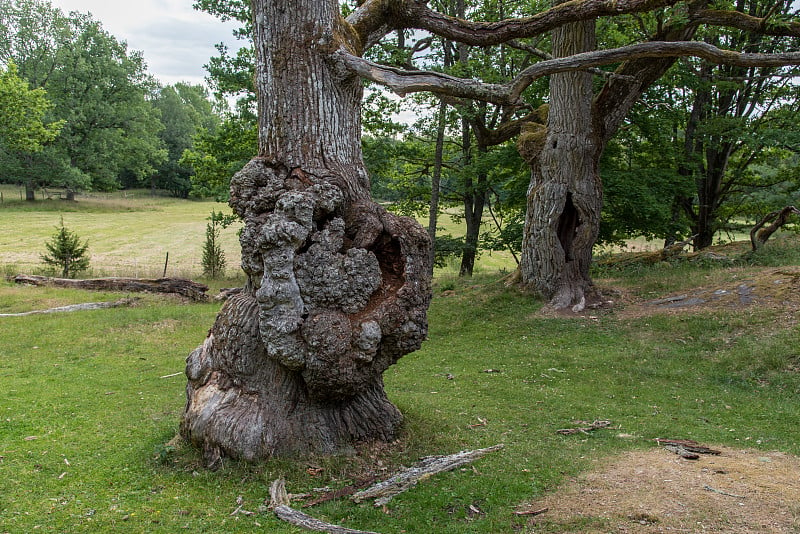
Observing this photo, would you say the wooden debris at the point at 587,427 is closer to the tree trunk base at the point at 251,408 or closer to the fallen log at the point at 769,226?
the tree trunk base at the point at 251,408

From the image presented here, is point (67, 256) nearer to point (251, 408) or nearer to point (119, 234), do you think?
point (251, 408)

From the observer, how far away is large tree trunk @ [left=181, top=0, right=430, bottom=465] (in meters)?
6.02

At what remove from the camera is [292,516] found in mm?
5215

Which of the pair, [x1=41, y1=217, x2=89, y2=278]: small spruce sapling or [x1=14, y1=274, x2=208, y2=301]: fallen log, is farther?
[x1=41, y1=217, x2=89, y2=278]: small spruce sapling

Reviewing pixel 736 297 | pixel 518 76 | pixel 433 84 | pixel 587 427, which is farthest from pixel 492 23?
pixel 736 297

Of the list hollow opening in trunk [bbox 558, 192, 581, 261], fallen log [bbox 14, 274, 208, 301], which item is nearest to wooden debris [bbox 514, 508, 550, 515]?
hollow opening in trunk [bbox 558, 192, 581, 261]

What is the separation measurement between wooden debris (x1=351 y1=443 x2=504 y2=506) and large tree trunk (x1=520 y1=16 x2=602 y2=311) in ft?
29.4

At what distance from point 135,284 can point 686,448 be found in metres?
19.1

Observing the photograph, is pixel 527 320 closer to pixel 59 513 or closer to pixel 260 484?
pixel 260 484

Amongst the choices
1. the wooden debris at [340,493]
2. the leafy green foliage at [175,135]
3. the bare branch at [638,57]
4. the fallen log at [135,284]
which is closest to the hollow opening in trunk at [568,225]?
the bare branch at [638,57]

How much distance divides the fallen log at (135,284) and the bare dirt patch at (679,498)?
17.0 m

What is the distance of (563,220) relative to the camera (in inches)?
618

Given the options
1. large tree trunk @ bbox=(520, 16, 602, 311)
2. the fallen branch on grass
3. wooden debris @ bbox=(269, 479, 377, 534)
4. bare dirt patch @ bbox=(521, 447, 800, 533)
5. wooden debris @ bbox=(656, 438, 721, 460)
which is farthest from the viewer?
the fallen branch on grass

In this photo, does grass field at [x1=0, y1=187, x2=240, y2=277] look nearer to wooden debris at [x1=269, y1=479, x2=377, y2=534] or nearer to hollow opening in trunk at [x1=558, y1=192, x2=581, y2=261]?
hollow opening in trunk at [x1=558, y1=192, x2=581, y2=261]
